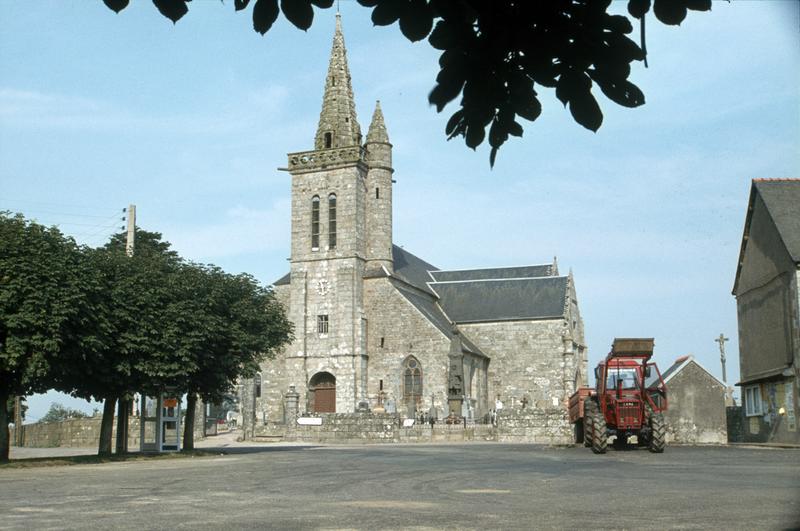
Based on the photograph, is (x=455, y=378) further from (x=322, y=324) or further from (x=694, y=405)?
(x=694, y=405)

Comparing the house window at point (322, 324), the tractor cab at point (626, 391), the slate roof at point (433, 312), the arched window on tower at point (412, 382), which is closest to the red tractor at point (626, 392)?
the tractor cab at point (626, 391)

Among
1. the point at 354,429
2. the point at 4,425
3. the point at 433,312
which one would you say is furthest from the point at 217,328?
the point at 433,312

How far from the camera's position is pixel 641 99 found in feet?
13.3

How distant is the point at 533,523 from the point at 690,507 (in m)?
2.45

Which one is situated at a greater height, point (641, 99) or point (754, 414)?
point (641, 99)

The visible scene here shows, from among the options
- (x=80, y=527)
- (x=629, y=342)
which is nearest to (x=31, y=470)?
(x=80, y=527)

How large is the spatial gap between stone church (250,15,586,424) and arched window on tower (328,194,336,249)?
63 millimetres

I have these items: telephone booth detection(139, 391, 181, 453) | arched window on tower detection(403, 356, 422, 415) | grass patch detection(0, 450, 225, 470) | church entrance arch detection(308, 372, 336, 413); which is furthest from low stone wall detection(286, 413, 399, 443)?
arched window on tower detection(403, 356, 422, 415)

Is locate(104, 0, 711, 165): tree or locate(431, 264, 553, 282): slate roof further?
locate(431, 264, 553, 282): slate roof

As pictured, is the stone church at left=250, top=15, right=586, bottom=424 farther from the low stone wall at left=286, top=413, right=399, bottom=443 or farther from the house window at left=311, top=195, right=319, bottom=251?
the low stone wall at left=286, top=413, right=399, bottom=443

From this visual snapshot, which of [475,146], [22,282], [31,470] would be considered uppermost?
[22,282]

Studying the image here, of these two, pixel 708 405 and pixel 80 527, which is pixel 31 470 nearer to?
pixel 80 527

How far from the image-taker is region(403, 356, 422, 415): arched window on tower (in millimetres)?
53125

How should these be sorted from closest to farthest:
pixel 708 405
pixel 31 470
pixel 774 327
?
1. pixel 31 470
2. pixel 774 327
3. pixel 708 405
